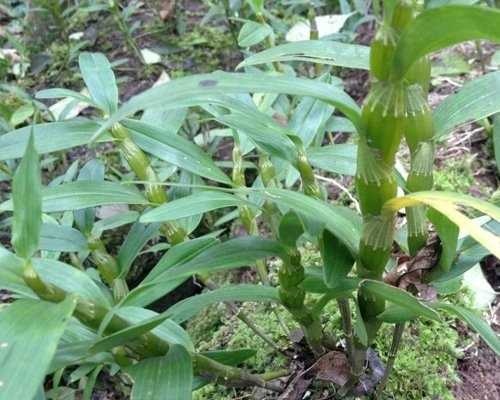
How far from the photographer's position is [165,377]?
62 cm

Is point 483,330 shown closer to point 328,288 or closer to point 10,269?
point 328,288

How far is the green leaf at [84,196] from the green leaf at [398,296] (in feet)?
0.97

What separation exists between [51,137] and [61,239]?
0.14 m

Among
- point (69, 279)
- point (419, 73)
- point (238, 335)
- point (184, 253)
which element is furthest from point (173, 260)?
point (238, 335)

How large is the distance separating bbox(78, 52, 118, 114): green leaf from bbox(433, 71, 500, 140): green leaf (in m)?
0.42

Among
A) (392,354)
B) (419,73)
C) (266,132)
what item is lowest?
(392,354)

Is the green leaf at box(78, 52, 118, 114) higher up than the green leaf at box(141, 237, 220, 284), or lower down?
higher up

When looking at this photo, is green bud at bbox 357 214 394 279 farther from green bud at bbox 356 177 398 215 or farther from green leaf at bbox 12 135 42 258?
green leaf at bbox 12 135 42 258

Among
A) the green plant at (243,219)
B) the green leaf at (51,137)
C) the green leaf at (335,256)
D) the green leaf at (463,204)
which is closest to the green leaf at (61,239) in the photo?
the green plant at (243,219)

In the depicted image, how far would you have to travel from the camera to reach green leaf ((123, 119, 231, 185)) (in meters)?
0.76

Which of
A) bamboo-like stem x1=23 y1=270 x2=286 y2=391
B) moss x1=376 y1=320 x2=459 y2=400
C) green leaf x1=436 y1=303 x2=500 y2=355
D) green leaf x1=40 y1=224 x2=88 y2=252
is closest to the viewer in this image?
bamboo-like stem x1=23 y1=270 x2=286 y2=391

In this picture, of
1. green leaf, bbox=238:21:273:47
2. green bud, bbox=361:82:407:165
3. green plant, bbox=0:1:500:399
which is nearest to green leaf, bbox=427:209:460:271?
green plant, bbox=0:1:500:399

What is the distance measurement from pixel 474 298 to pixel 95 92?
793mm

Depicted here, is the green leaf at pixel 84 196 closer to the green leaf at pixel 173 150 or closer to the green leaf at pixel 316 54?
the green leaf at pixel 173 150
